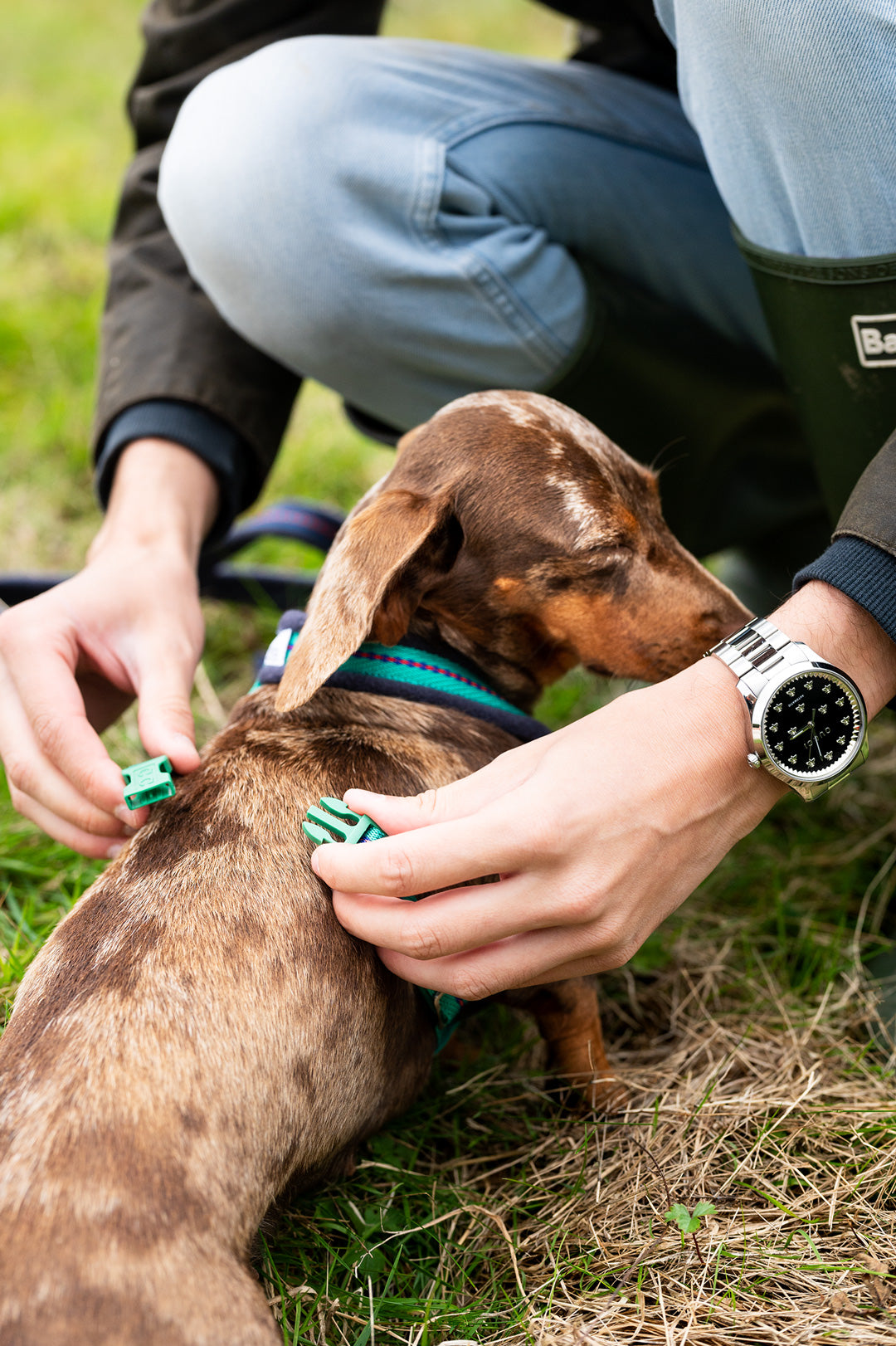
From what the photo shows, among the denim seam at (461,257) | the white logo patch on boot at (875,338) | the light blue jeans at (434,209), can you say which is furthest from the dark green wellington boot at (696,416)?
the white logo patch on boot at (875,338)

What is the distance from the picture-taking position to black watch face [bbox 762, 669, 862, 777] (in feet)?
6.48

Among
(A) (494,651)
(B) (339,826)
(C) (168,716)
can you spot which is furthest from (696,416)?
(B) (339,826)

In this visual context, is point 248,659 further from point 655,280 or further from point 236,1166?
point 236,1166

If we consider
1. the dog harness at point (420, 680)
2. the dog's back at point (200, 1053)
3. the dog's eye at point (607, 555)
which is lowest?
the dog's back at point (200, 1053)

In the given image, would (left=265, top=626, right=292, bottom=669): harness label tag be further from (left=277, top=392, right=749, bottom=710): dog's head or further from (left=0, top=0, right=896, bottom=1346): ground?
(left=0, top=0, right=896, bottom=1346): ground

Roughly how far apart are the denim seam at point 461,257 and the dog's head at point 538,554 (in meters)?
0.56

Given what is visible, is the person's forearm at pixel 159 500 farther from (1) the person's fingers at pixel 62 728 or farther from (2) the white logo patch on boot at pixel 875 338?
(2) the white logo patch on boot at pixel 875 338

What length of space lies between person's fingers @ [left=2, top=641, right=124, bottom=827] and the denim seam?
5.00ft

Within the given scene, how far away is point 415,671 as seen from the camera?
2.50 meters

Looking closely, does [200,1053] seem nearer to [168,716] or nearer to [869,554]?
[168,716]

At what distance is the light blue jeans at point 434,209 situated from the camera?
3.01m

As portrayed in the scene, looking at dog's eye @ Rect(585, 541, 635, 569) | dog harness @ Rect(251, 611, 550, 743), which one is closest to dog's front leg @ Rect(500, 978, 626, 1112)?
dog harness @ Rect(251, 611, 550, 743)

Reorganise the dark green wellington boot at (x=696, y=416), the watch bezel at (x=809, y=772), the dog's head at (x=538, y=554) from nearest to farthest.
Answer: the watch bezel at (x=809, y=772), the dog's head at (x=538, y=554), the dark green wellington boot at (x=696, y=416)

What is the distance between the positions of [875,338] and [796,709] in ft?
3.17
